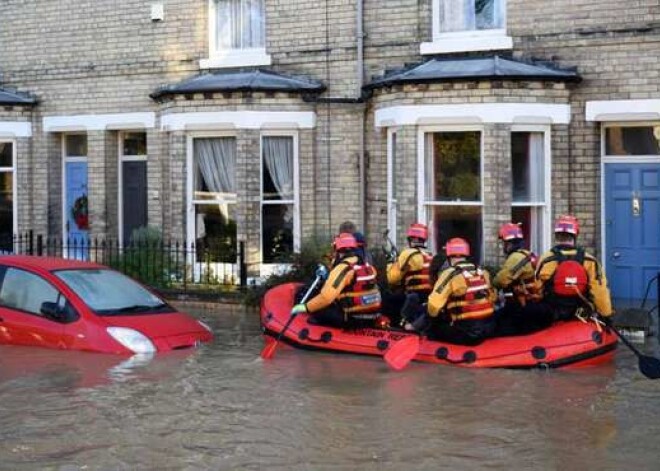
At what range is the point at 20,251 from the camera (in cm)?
2050

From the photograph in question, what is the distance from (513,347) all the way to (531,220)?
5468 mm

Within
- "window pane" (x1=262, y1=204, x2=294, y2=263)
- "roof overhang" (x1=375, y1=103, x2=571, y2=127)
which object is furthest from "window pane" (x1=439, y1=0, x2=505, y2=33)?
"window pane" (x1=262, y1=204, x2=294, y2=263)

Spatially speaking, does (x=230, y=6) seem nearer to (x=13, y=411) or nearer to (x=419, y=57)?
(x=419, y=57)

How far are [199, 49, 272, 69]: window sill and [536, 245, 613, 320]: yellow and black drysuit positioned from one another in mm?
8183

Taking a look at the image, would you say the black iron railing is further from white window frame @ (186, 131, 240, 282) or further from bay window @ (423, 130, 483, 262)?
bay window @ (423, 130, 483, 262)

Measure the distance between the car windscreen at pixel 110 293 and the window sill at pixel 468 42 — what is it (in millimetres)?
6667

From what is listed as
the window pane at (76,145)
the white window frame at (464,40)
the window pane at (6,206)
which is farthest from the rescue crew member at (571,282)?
the window pane at (6,206)

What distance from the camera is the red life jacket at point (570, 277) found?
1166 cm

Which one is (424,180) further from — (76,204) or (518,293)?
(76,204)

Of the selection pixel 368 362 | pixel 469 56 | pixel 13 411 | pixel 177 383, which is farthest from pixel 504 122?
pixel 13 411

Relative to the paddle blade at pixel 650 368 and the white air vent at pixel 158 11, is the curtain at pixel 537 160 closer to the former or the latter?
the paddle blade at pixel 650 368

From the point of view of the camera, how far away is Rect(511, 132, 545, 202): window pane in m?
16.4

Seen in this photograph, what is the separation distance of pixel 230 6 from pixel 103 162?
375cm

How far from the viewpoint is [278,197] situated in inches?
727
